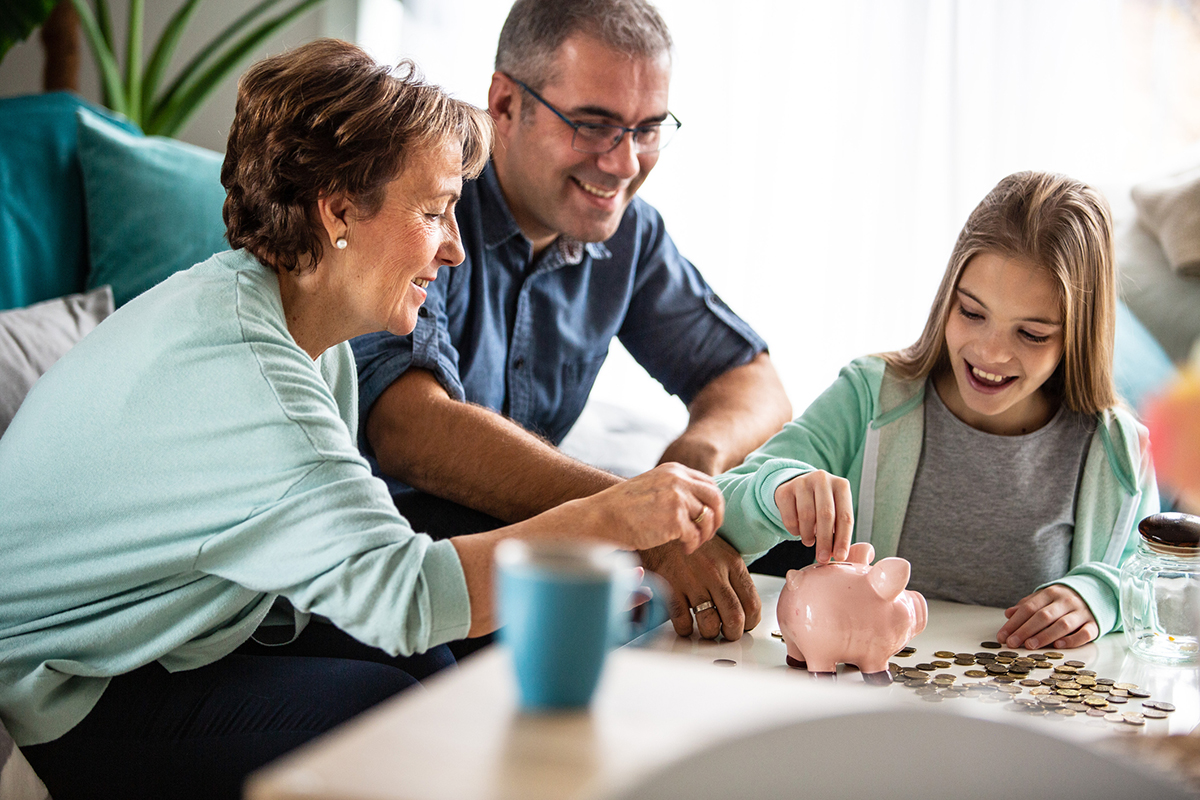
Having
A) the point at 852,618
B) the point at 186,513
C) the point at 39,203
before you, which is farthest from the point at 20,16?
the point at 852,618

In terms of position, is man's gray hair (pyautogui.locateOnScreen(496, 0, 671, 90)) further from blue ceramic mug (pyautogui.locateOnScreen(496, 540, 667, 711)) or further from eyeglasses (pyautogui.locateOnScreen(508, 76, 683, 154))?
blue ceramic mug (pyautogui.locateOnScreen(496, 540, 667, 711))

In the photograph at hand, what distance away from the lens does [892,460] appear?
160cm

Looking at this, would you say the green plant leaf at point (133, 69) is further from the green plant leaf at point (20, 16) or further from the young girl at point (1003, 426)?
the young girl at point (1003, 426)

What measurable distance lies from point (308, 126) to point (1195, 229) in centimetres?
190

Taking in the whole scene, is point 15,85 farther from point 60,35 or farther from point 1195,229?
point 1195,229

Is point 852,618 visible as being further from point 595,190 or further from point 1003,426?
point 595,190

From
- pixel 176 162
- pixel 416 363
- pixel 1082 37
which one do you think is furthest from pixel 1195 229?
pixel 176 162

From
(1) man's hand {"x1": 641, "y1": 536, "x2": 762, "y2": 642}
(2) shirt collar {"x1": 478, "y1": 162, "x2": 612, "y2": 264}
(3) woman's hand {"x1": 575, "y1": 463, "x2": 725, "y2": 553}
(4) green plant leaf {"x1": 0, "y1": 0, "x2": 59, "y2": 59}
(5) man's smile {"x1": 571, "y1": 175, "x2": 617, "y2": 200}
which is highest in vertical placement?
(4) green plant leaf {"x1": 0, "y1": 0, "x2": 59, "y2": 59}

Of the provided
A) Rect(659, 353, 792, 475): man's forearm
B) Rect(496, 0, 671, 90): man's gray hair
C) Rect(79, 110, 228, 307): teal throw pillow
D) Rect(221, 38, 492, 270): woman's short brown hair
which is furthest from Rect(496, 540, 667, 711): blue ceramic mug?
Rect(79, 110, 228, 307): teal throw pillow

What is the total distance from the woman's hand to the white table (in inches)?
15.4

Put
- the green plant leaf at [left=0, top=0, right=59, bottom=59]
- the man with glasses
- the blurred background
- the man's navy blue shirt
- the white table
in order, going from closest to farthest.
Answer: the white table, the man with glasses, the man's navy blue shirt, the green plant leaf at [left=0, top=0, right=59, bottom=59], the blurred background

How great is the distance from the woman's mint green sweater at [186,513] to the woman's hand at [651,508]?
157 mm

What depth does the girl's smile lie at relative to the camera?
4.90ft

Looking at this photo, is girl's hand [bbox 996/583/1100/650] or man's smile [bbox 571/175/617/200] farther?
man's smile [bbox 571/175/617/200]
